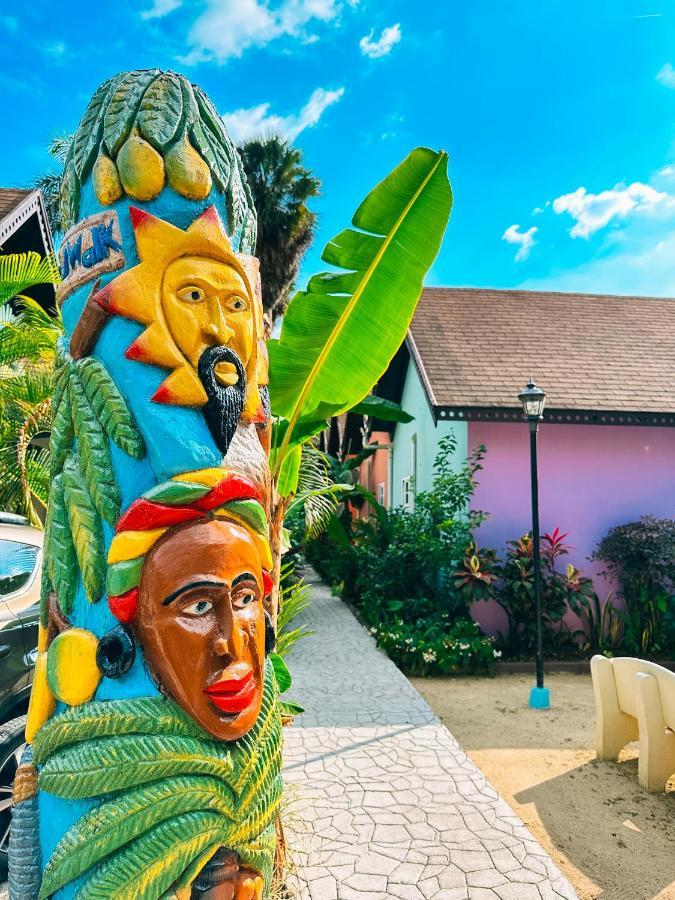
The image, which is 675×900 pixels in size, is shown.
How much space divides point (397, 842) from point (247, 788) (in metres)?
3.05

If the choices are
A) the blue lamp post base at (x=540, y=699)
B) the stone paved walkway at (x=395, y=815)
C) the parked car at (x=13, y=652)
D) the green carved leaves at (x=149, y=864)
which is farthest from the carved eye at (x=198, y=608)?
the blue lamp post base at (x=540, y=699)

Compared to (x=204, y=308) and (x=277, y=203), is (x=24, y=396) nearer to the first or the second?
(x=204, y=308)

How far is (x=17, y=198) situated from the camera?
1158 cm

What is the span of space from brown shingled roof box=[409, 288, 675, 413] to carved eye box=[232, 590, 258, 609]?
318 inches

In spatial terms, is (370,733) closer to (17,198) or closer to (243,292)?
(243,292)

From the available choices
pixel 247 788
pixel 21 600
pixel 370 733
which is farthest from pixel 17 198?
pixel 247 788

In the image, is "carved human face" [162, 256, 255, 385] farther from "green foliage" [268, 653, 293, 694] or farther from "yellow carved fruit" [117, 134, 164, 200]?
"green foliage" [268, 653, 293, 694]

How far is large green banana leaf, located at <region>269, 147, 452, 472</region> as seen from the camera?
3887mm

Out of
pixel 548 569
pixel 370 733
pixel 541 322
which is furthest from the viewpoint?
pixel 541 322

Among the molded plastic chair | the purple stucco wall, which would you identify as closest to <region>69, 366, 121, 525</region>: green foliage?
the molded plastic chair

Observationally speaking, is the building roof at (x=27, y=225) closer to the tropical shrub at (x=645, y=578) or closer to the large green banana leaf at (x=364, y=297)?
the large green banana leaf at (x=364, y=297)

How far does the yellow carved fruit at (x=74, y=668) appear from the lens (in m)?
1.68

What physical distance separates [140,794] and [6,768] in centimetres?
268

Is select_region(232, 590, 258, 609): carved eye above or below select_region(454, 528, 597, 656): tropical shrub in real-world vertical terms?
above
